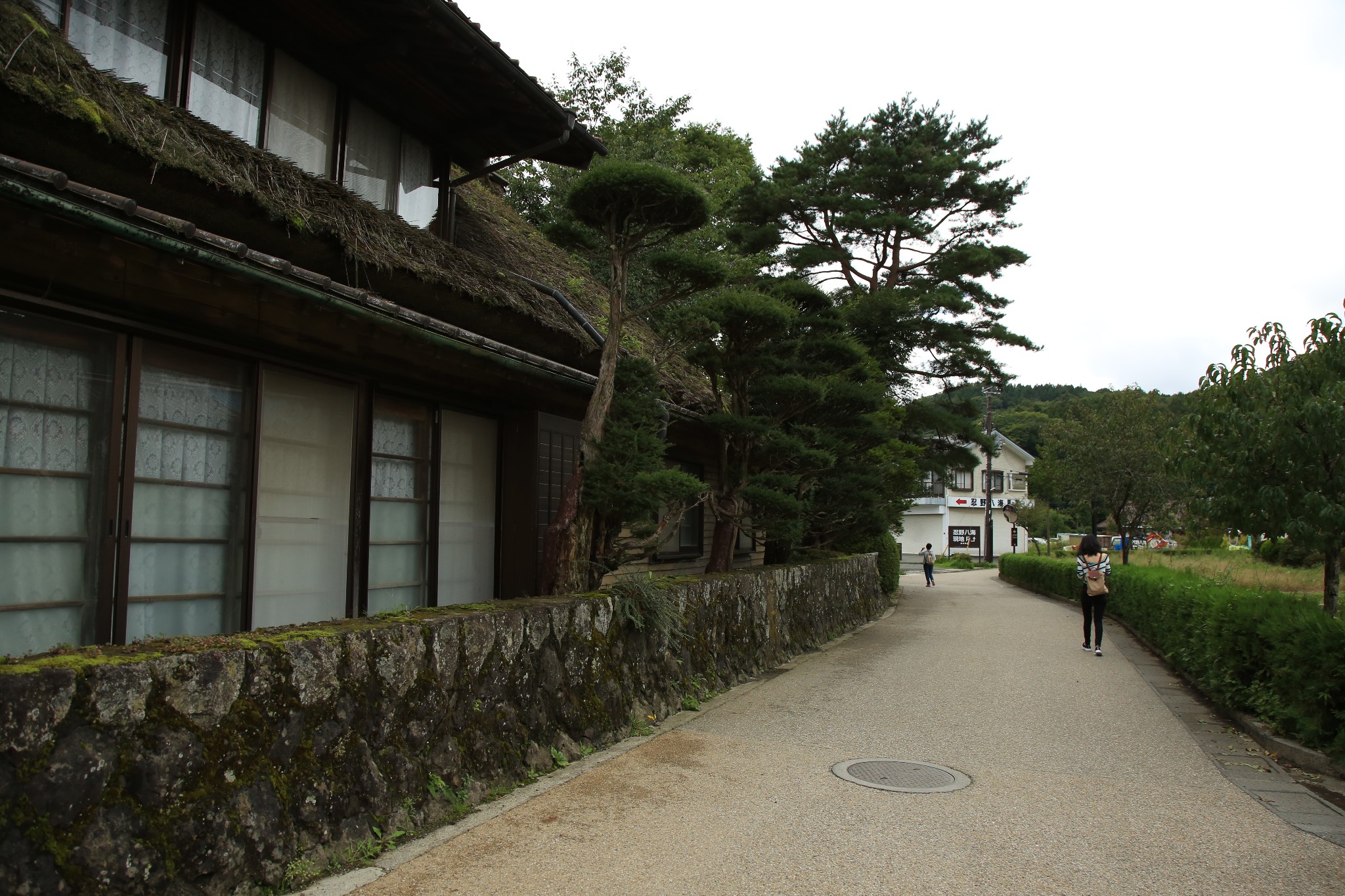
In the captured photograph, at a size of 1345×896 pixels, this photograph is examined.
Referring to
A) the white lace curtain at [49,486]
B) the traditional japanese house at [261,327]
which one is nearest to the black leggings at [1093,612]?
the traditional japanese house at [261,327]

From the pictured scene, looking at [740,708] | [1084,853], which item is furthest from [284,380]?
[1084,853]

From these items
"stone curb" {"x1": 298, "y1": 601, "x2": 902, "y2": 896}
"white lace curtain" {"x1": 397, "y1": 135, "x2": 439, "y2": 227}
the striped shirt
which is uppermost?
"white lace curtain" {"x1": 397, "y1": 135, "x2": 439, "y2": 227}

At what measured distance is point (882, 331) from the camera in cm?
2248

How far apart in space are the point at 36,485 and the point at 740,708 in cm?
550

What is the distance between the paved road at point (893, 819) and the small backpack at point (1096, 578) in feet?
12.7

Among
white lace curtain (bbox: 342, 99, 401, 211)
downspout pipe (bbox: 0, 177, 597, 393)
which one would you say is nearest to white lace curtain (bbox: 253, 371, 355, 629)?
downspout pipe (bbox: 0, 177, 597, 393)

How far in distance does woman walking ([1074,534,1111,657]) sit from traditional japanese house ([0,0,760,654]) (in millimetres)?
7564

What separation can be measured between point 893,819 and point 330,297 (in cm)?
456

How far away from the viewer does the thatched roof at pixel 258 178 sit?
4.66 meters

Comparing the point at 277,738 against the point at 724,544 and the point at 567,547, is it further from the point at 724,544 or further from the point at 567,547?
the point at 724,544

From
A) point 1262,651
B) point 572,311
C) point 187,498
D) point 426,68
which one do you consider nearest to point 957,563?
point 1262,651

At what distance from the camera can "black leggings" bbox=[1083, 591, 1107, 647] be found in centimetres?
1221

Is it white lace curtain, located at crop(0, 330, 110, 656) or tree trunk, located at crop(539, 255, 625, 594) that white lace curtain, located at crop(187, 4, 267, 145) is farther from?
tree trunk, located at crop(539, 255, 625, 594)

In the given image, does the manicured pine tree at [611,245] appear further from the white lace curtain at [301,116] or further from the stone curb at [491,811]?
the white lace curtain at [301,116]
